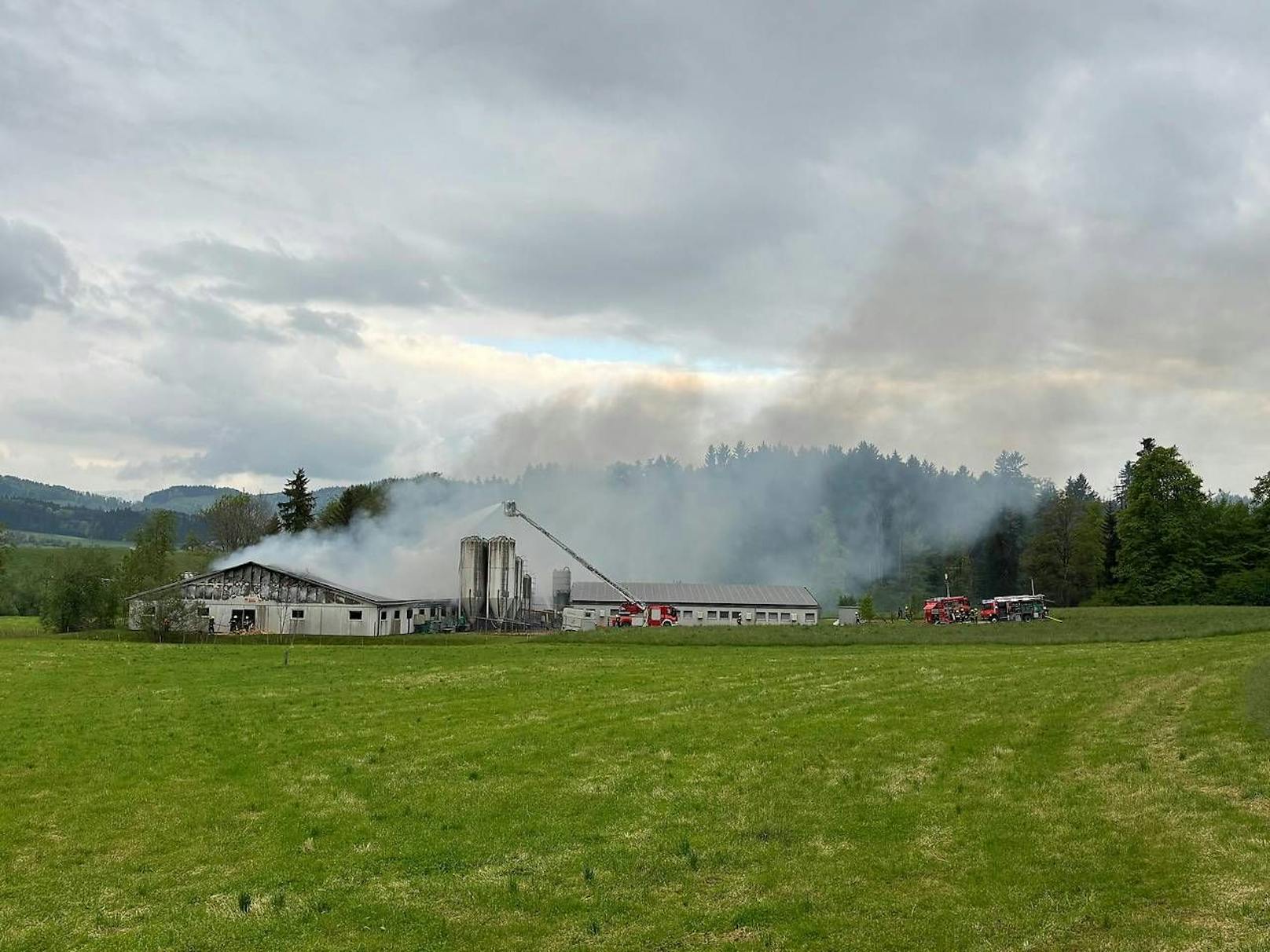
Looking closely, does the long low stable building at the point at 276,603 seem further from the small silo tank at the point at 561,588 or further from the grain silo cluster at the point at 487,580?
the small silo tank at the point at 561,588

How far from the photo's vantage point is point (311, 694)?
1528 inches

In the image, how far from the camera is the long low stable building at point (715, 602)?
102438 mm

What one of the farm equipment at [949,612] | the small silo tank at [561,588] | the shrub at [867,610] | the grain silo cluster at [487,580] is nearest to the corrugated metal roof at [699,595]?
the small silo tank at [561,588]

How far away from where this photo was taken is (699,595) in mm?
106000

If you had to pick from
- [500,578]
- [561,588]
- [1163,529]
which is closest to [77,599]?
[500,578]

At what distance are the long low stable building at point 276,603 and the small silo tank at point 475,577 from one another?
511 inches

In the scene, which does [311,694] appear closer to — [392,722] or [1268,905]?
[392,722]

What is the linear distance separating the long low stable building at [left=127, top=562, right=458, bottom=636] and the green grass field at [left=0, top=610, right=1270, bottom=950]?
43.6m

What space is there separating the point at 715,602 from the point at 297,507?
3010 inches

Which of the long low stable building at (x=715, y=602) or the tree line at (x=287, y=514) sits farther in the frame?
the tree line at (x=287, y=514)

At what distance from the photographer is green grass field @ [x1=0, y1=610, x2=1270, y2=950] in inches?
615

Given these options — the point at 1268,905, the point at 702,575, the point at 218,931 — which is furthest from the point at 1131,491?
the point at 218,931

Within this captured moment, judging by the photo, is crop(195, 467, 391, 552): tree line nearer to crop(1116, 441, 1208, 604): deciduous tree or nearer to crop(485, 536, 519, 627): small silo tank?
crop(485, 536, 519, 627): small silo tank

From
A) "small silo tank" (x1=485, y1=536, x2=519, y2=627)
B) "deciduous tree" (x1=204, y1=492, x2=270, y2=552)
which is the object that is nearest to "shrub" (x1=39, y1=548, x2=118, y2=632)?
"small silo tank" (x1=485, y1=536, x2=519, y2=627)
